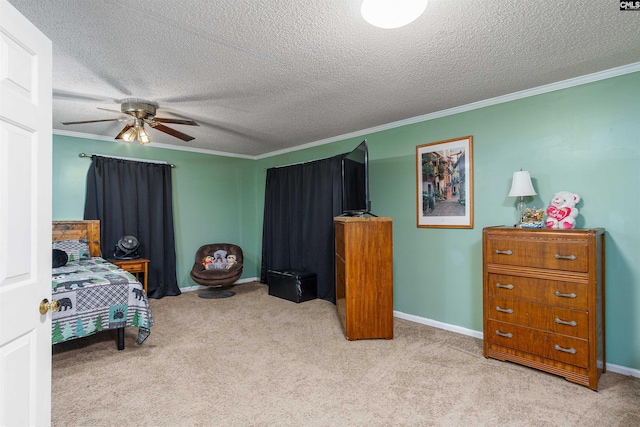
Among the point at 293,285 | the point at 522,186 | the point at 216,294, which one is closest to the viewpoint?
the point at 522,186

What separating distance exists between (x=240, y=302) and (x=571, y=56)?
14.3ft

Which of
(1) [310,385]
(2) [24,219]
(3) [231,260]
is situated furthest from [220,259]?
(2) [24,219]

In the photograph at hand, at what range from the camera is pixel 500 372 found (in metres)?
2.53

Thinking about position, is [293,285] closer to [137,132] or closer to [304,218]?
[304,218]

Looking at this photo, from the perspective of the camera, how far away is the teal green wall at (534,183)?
8.18 ft

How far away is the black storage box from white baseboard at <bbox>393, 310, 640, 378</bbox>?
4.23 feet

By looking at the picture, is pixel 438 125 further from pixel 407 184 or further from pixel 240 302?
pixel 240 302

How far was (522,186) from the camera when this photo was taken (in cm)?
277

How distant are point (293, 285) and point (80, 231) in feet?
9.49

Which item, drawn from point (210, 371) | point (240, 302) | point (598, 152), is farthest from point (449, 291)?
point (240, 302)

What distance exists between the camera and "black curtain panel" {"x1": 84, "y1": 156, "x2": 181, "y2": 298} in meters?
4.53

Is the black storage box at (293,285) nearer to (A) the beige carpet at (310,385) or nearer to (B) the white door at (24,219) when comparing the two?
(A) the beige carpet at (310,385)

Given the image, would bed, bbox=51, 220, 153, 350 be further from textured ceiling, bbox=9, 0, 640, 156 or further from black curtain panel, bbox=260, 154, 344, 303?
black curtain panel, bbox=260, 154, 344, 303

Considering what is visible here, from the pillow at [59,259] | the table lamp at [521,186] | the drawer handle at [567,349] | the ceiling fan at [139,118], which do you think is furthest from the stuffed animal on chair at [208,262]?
the drawer handle at [567,349]
